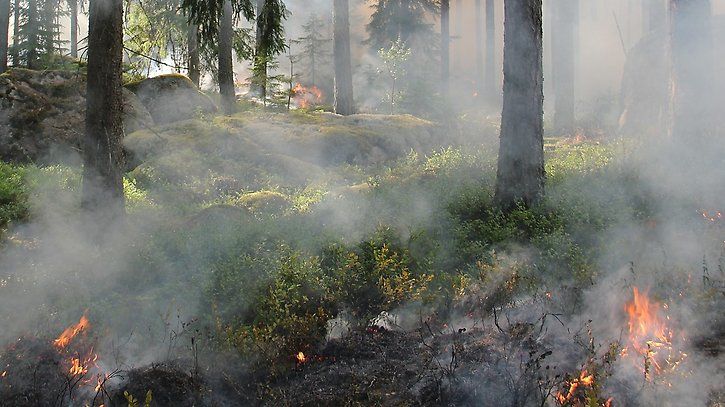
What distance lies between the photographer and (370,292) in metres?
7.61

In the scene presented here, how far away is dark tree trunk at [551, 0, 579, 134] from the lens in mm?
19438

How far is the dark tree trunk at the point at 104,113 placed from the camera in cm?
827

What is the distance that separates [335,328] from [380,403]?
2.12 m

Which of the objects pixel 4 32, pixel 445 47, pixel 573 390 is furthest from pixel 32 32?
pixel 573 390

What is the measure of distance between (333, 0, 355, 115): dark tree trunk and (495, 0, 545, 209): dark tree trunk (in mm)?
10980

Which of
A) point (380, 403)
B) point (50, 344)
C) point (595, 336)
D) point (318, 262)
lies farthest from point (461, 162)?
point (50, 344)

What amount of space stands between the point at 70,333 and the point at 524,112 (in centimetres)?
738

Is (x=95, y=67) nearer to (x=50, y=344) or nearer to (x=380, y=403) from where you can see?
(x=50, y=344)

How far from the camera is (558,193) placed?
9430 millimetres

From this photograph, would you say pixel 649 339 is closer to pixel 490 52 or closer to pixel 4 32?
pixel 4 32

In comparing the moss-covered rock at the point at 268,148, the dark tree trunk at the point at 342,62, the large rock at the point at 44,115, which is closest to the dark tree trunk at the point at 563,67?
the moss-covered rock at the point at 268,148

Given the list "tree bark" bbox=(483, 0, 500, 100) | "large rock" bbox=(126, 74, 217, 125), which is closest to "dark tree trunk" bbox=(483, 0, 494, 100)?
"tree bark" bbox=(483, 0, 500, 100)

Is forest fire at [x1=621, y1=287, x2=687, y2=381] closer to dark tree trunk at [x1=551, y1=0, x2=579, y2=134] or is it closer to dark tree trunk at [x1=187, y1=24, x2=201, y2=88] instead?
dark tree trunk at [x1=551, y1=0, x2=579, y2=134]

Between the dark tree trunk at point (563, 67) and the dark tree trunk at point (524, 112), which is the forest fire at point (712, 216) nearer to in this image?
the dark tree trunk at point (524, 112)
